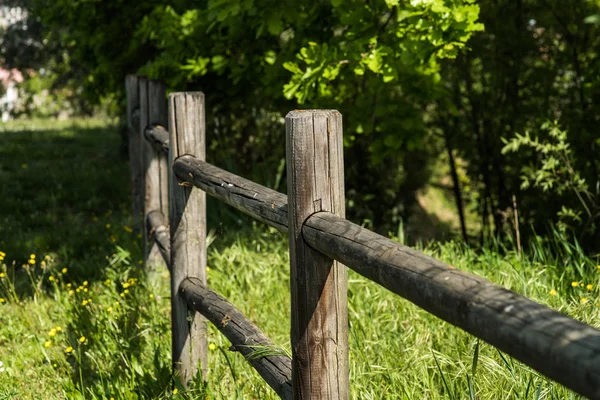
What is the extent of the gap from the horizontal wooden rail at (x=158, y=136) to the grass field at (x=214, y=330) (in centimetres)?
87

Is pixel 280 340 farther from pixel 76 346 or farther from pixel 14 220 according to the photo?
pixel 14 220

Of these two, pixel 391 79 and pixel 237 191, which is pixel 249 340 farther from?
pixel 391 79

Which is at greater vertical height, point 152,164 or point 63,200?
point 152,164

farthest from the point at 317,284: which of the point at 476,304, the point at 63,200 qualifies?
the point at 63,200

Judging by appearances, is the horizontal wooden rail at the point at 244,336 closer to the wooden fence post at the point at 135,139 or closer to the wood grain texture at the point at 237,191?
the wood grain texture at the point at 237,191

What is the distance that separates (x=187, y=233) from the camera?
3508mm

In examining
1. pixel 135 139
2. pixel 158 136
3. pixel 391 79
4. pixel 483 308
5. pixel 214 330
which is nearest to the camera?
pixel 483 308

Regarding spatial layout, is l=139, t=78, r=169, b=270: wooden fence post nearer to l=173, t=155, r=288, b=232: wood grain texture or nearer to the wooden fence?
the wooden fence

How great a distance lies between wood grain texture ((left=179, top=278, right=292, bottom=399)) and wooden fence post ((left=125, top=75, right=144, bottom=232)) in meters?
2.24

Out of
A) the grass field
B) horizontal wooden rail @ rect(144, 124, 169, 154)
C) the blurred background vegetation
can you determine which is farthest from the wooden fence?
the blurred background vegetation

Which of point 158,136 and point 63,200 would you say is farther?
point 63,200

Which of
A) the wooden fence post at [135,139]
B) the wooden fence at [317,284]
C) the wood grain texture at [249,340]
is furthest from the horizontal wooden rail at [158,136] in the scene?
the wood grain texture at [249,340]

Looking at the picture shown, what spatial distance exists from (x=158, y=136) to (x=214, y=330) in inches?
51.3

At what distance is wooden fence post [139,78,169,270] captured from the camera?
186 inches
